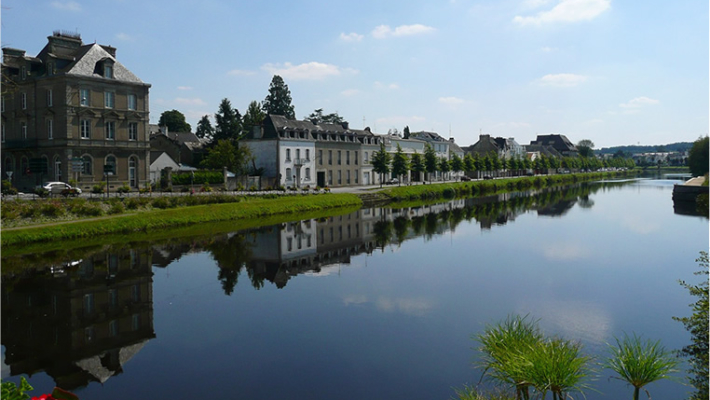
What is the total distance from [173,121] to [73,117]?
55064 millimetres

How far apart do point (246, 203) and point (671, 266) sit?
29896mm

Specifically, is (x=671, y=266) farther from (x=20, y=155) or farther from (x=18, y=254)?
(x=20, y=155)

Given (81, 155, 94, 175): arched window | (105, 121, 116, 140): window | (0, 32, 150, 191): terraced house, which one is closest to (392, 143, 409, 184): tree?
(0, 32, 150, 191): terraced house

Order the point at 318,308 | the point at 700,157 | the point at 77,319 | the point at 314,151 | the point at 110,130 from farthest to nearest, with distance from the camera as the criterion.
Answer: the point at 700,157, the point at 314,151, the point at 110,130, the point at 318,308, the point at 77,319

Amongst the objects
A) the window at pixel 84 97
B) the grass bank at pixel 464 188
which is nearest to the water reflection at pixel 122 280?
the window at pixel 84 97

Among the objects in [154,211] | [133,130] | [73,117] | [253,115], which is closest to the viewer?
[154,211]

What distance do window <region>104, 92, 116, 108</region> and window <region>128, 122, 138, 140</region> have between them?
2.17 meters

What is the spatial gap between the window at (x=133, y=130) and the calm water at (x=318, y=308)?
65.9 feet

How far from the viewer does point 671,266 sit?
22203mm

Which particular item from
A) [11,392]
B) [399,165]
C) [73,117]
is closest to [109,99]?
[73,117]

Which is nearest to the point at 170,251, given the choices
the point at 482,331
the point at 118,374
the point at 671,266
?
the point at 118,374

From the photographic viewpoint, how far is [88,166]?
4344cm

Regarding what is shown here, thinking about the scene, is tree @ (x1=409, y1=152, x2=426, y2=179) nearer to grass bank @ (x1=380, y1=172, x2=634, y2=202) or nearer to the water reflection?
grass bank @ (x1=380, y1=172, x2=634, y2=202)

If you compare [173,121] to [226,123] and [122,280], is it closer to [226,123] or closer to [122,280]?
[226,123]
